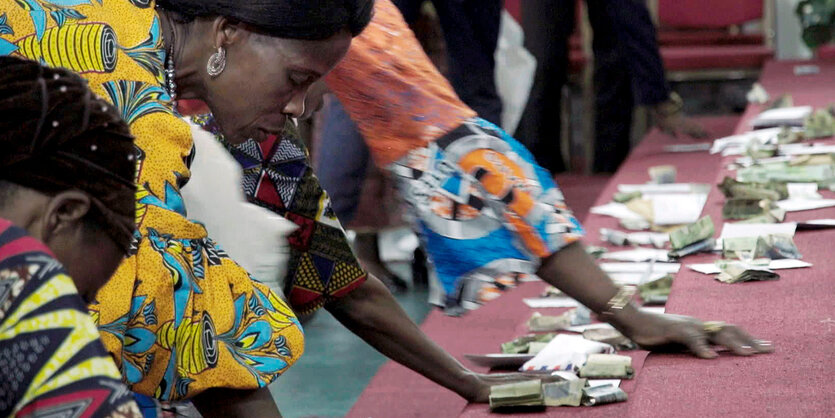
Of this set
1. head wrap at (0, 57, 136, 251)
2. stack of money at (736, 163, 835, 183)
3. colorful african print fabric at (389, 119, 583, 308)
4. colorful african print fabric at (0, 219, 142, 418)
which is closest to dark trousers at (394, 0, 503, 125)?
stack of money at (736, 163, 835, 183)

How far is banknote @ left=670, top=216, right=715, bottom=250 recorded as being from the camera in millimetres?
2506

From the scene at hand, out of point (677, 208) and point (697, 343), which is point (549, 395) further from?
point (677, 208)

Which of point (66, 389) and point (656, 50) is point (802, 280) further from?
point (656, 50)

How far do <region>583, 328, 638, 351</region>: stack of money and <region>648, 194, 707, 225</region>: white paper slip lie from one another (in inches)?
35.2

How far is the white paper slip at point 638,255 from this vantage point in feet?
9.23

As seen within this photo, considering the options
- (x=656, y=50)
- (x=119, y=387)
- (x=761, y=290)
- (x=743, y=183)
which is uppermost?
(x=119, y=387)

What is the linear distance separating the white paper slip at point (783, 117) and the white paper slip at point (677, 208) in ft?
2.01

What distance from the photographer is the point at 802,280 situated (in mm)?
2121

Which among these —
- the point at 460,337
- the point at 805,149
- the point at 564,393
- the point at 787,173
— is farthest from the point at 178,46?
Result: the point at 805,149

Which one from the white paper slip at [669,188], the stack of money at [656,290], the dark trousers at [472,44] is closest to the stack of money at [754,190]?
the stack of money at [656,290]

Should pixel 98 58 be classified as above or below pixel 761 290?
above

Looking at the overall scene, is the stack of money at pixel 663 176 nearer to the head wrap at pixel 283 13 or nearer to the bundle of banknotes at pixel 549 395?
the bundle of banknotes at pixel 549 395

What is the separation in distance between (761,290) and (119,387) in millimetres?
1390

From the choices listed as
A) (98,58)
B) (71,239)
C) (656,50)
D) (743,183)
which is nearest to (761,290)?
(743,183)
